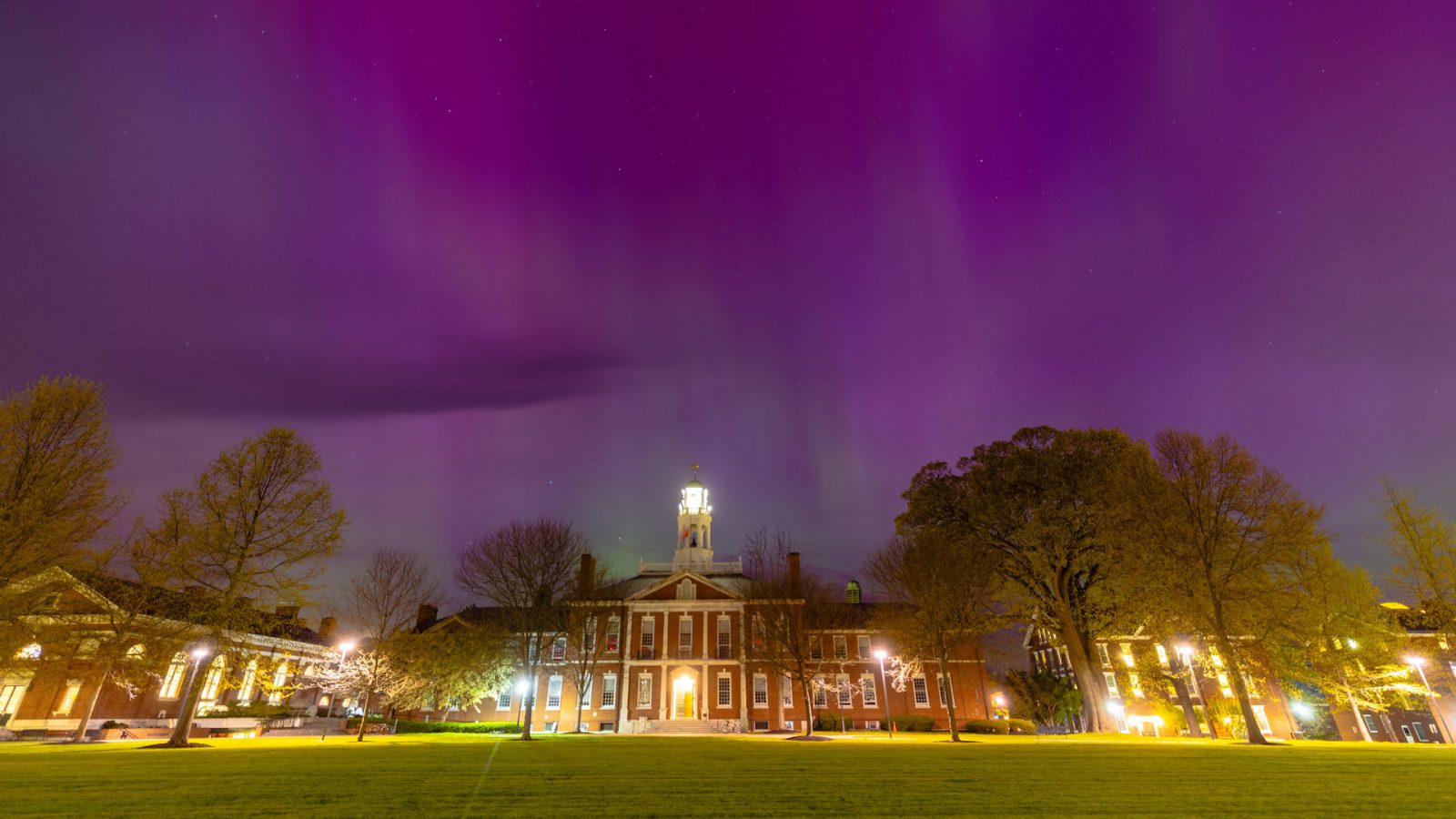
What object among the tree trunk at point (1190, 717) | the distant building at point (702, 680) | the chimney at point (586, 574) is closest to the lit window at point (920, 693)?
the distant building at point (702, 680)

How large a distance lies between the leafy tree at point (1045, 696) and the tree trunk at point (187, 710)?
4945cm

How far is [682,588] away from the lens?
57625mm

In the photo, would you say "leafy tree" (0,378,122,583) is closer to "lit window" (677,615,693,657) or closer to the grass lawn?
the grass lawn

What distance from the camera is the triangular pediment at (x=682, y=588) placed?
188ft

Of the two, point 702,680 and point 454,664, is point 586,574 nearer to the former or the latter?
point 454,664

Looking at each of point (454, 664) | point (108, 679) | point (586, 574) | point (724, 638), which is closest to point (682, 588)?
point (724, 638)

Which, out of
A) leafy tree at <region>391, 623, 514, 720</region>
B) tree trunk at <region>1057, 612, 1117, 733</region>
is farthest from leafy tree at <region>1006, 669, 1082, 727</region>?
leafy tree at <region>391, 623, 514, 720</region>

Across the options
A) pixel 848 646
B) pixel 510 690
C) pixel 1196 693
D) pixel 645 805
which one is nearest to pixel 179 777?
pixel 645 805

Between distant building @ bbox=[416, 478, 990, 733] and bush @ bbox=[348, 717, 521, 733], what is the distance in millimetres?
6014

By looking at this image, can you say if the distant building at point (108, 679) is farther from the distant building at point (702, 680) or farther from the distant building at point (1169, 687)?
the distant building at point (1169, 687)

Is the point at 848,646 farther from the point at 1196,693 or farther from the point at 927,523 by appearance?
the point at 1196,693

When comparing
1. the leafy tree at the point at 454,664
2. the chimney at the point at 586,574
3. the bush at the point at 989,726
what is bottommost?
the bush at the point at 989,726

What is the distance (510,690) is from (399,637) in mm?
15274

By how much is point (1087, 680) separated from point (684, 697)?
1289 inches
